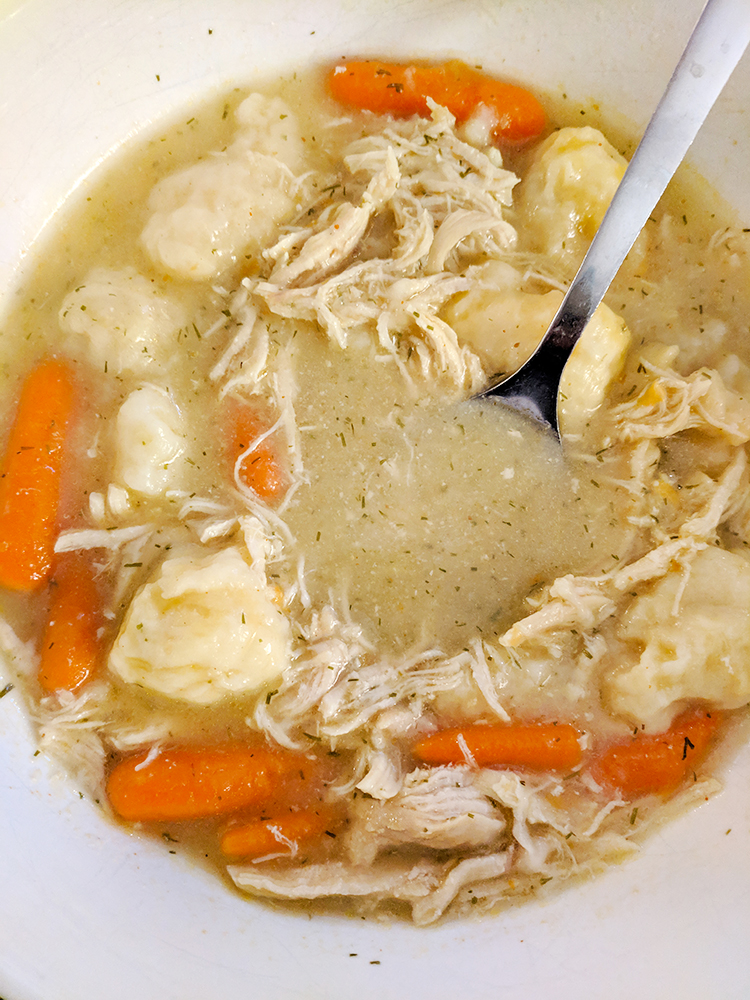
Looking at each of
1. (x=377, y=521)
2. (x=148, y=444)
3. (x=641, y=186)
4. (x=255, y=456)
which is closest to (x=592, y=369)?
(x=641, y=186)

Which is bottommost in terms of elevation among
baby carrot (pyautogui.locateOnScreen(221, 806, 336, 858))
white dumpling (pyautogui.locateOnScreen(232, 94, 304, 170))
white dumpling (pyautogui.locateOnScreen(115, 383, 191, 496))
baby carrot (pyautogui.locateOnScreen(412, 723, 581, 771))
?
baby carrot (pyautogui.locateOnScreen(221, 806, 336, 858))

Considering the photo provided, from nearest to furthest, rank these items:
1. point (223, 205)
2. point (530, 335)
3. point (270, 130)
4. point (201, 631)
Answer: point (201, 631) → point (530, 335) → point (223, 205) → point (270, 130)

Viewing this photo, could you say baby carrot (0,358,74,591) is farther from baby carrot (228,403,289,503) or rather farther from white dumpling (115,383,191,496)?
baby carrot (228,403,289,503)

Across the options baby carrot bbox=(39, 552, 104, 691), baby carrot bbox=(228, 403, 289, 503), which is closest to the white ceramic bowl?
baby carrot bbox=(39, 552, 104, 691)

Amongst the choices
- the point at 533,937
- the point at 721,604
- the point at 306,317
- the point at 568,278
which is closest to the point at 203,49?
the point at 306,317

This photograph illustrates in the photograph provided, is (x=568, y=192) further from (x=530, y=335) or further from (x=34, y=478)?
(x=34, y=478)

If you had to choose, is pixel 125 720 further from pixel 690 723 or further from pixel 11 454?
pixel 690 723

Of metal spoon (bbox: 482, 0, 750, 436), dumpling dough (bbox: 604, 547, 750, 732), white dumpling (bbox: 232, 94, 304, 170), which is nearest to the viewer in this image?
metal spoon (bbox: 482, 0, 750, 436)
